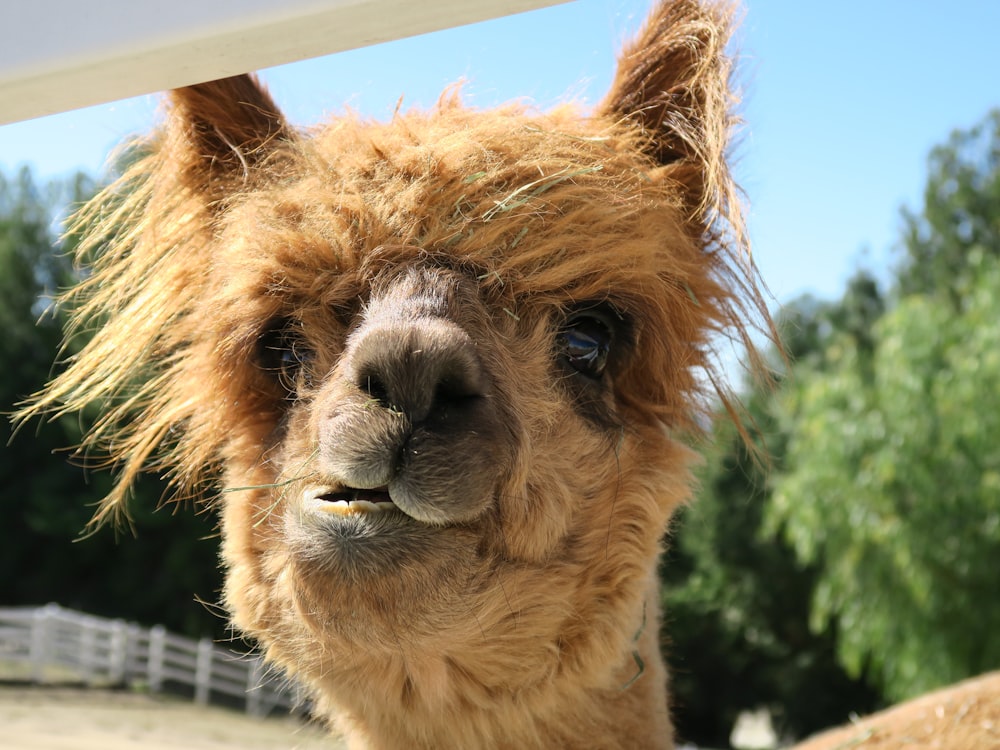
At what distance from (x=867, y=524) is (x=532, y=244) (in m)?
13.5

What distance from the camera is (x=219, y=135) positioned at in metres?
2.32

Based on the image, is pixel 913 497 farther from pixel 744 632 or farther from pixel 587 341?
pixel 744 632

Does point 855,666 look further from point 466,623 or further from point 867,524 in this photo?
point 466,623

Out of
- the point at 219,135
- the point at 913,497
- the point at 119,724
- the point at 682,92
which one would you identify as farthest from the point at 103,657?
the point at 682,92

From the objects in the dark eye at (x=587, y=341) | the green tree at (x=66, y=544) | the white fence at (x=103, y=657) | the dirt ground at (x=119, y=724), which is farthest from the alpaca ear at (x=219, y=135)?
the green tree at (x=66, y=544)

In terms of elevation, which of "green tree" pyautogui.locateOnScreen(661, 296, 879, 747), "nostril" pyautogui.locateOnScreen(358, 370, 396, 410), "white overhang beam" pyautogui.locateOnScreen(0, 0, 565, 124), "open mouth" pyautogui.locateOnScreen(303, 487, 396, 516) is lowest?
"green tree" pyautogui.locateOnScreen(661, 296, 879, 747)

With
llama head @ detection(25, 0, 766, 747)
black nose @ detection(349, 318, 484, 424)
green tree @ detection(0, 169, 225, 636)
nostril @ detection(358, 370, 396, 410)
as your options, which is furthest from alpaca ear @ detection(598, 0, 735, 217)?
green tree @ detection(0, 169, 225, 636)

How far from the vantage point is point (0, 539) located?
2486 centimetres

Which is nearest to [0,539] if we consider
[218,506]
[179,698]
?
[179,698]

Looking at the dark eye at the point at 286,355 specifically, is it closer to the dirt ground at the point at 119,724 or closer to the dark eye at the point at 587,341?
the dark eye at the point at 587,341

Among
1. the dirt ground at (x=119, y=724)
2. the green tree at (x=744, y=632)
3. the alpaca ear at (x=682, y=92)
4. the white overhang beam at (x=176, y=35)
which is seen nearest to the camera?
the white overhang beam at (x=176, y=35)

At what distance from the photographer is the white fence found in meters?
16.1

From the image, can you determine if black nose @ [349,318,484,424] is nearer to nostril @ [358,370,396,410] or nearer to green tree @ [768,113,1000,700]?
A: nostril @ [358,370,396,410]

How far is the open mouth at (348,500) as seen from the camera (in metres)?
1.58
